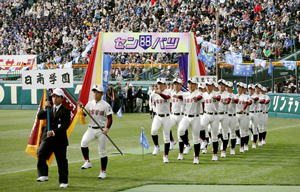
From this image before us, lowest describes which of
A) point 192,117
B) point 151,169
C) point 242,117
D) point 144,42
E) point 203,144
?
point 151,169

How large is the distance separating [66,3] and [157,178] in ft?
127

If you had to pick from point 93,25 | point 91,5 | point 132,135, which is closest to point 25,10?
point 91,5

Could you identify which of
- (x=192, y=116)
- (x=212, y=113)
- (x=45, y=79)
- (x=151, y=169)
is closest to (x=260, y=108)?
(x=212, y=113)

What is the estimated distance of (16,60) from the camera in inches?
1324

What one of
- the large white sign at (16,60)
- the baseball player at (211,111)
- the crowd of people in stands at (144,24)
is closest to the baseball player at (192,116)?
the baseball player at (211,111)

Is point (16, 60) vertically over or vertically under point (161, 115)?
over

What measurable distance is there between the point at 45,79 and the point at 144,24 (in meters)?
26.3

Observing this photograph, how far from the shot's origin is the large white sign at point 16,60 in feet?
108

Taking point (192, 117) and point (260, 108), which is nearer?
point (192, 117)

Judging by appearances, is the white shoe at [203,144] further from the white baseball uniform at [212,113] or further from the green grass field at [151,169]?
the white baseball uniform at [212,113]

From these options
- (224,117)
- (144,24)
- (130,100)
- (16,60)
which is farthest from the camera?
(144,24)

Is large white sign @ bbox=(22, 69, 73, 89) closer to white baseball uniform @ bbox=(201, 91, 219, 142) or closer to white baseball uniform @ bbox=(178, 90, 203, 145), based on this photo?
white baseball uniform @ bbox=(178, 90, 203, 145)

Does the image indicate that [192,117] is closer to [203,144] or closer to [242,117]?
[203,144]

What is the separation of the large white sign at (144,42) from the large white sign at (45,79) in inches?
338
